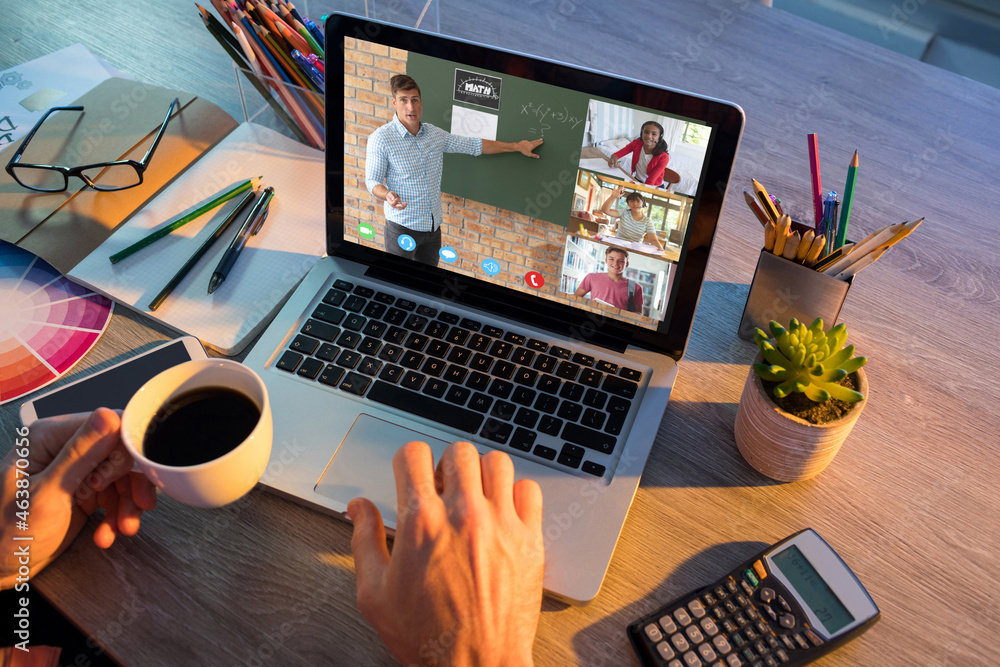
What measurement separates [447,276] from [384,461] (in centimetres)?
26

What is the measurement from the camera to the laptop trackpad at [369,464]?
756mm

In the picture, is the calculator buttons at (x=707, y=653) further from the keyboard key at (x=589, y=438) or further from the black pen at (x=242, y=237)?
the black pen at (x=242, y=237)

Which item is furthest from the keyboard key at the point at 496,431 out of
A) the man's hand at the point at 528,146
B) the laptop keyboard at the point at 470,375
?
the man's hand at the point at 528,146

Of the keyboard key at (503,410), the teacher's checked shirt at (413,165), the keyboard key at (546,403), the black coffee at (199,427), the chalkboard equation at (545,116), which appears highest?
the chalkboard equation at (545,116)

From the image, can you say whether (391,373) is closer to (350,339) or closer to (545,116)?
(350,339)

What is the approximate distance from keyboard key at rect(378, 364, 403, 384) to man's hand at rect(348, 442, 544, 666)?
176 millimetres

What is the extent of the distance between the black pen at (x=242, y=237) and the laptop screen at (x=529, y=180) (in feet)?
0.55

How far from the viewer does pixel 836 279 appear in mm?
816

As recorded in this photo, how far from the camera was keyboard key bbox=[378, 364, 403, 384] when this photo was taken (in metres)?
0.85

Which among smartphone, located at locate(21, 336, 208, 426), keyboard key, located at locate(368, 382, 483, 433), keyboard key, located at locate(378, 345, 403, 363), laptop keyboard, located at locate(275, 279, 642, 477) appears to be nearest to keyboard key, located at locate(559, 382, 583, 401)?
laptop keyboard, located at locate(275, 279, 642, 477)

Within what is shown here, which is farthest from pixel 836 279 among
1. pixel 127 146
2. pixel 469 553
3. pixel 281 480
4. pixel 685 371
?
pixel 127 146

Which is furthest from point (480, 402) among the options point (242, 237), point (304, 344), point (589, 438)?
point (242, 237)

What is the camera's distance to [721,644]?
66 cm

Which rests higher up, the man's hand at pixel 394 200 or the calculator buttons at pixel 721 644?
the man's hand at pixel 394 200
